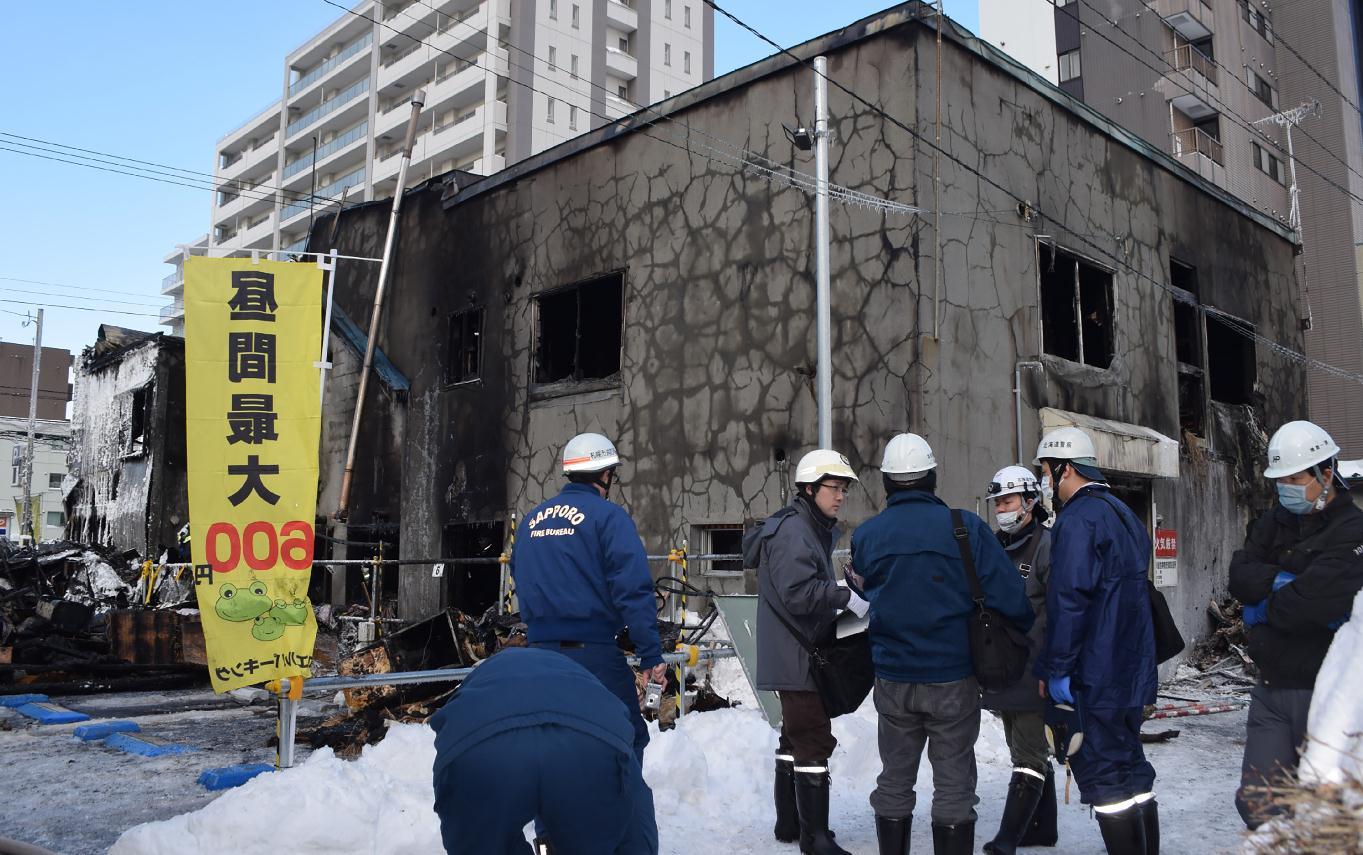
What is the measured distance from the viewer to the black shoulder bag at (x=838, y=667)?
16.9 ft

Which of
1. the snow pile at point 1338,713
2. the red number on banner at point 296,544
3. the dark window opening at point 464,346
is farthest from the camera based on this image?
the dark window opening at point 464,346

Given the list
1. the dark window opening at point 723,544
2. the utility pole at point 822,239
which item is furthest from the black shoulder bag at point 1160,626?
the dark window opening at point 723,544

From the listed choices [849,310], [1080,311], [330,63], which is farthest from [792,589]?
[330,63]

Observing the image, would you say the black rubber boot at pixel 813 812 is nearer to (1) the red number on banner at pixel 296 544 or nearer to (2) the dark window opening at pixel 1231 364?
(1) the red number on banner at pixel 296 544

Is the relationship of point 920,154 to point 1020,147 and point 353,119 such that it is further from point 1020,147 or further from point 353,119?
Answer: point 353,119

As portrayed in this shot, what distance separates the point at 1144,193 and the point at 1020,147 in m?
3.13

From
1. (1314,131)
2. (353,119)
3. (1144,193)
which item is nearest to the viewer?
(1144,193)

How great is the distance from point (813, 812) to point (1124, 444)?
7860 mm

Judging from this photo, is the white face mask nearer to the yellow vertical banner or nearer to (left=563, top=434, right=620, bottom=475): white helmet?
(left=563, top=434, right=620, bottom=475): white helmet

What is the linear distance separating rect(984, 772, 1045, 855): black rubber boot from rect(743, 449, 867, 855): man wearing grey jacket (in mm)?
794

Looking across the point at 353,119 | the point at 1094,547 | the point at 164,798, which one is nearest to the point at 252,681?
the point at 164,798

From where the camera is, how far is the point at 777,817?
5.46 metres

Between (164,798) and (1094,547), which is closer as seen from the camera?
(1094,547)

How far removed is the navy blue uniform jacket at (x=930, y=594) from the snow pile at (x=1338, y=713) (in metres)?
1.74
